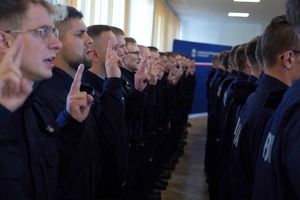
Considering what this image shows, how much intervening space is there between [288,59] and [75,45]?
1201 mm

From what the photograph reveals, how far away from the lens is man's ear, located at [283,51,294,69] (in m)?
1.72

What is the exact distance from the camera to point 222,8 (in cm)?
1071

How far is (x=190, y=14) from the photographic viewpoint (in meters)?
12.7

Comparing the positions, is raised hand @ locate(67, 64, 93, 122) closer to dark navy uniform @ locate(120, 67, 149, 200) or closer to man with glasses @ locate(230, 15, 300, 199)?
man with glasses @ locate(230, 15, 300, 199)

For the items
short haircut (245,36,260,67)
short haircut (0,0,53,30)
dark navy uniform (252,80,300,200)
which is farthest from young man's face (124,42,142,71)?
dark navy uniform (252,80,300,200)

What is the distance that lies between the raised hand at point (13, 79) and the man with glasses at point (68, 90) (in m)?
0.48

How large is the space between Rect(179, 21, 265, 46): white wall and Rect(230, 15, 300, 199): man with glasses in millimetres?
13244

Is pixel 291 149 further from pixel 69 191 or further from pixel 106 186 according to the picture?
pixel 106 186

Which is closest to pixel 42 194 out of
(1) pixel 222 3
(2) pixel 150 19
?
(2) pixel 150 19

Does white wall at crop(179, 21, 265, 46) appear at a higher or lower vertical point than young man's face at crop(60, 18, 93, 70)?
higher

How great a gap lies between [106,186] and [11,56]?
5.38 ft

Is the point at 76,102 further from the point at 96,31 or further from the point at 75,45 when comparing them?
the point at 96,31

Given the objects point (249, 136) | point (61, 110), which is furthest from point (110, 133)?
point (249, 136)

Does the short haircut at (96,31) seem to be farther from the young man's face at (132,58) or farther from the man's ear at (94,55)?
the young man's face at (132,58)
